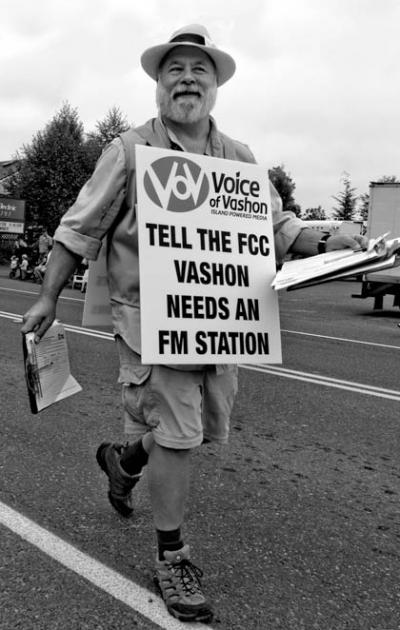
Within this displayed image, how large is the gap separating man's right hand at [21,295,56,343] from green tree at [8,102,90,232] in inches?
1705

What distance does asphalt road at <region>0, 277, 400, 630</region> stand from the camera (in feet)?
8.34

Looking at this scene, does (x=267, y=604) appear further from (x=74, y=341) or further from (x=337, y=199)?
(x=337, y=199)

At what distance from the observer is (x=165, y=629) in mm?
2387

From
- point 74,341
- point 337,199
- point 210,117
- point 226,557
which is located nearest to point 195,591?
point 226,557

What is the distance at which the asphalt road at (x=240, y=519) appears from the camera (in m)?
2.54

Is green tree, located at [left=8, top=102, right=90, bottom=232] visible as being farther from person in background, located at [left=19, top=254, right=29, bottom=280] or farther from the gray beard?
the gray beard

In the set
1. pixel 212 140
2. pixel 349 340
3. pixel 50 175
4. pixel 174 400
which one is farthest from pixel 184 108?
pixel 50 175

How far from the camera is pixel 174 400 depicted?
259cm

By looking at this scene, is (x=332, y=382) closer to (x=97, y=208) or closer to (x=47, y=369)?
(x=47, y=369)

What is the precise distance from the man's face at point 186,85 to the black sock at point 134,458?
4.37ft

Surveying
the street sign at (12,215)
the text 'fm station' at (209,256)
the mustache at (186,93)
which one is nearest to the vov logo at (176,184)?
the text 'fm station' at (209,256)

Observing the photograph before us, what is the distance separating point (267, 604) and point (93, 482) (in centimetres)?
145

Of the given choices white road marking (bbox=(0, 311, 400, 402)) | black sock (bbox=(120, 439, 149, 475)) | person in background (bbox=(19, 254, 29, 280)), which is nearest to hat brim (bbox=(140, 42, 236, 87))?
black sock (bbox=(120, 439, 149, 475))

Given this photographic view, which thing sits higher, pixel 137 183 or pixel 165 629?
pixel 137 183
